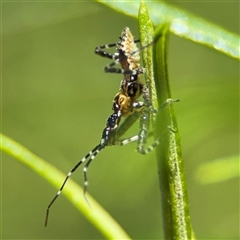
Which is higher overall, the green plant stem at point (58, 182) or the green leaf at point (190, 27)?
the green leaf at point (190, 27)

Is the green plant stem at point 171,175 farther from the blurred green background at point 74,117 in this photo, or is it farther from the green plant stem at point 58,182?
the blurred green background at point 74,117

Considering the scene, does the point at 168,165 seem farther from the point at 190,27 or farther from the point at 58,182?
the point at 190,27

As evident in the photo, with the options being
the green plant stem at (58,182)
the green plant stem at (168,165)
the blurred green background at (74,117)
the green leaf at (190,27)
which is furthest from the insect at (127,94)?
the blurred green background at (74,117)

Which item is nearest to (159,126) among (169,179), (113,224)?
(169,179)

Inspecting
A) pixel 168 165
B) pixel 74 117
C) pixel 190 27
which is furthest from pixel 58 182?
pixel 74 117

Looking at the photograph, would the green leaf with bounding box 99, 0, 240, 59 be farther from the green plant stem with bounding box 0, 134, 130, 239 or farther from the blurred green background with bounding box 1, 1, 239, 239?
the blurred green background with bounding box 1, 1, 239, 239

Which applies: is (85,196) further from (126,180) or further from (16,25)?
(16,25)
